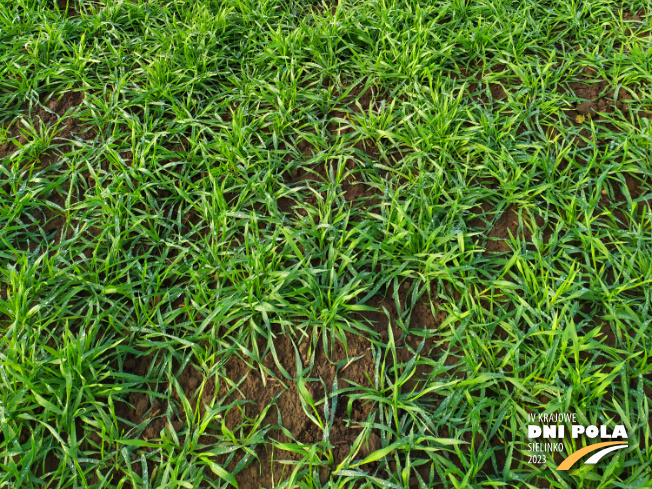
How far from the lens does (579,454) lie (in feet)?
4.77

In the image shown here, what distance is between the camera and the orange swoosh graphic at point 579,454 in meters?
1.44

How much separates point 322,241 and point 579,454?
1.18 metres

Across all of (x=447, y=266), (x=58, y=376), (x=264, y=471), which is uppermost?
(x=447, y=266)

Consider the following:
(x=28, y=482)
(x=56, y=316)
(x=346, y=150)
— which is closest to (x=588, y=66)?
(x=346, y=150)

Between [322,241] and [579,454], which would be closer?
[579,454]

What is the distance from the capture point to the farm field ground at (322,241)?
1521mm

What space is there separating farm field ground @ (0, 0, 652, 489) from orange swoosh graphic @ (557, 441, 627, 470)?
3 centimetres

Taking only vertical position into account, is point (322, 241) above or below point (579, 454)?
above

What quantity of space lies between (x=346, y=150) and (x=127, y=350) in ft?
4.34

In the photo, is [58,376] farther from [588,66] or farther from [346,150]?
[588,66]

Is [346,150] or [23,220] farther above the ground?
[346,150]

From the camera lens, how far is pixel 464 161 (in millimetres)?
2201

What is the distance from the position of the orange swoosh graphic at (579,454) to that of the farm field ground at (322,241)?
3 cm

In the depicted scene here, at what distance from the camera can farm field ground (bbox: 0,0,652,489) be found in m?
1.52
